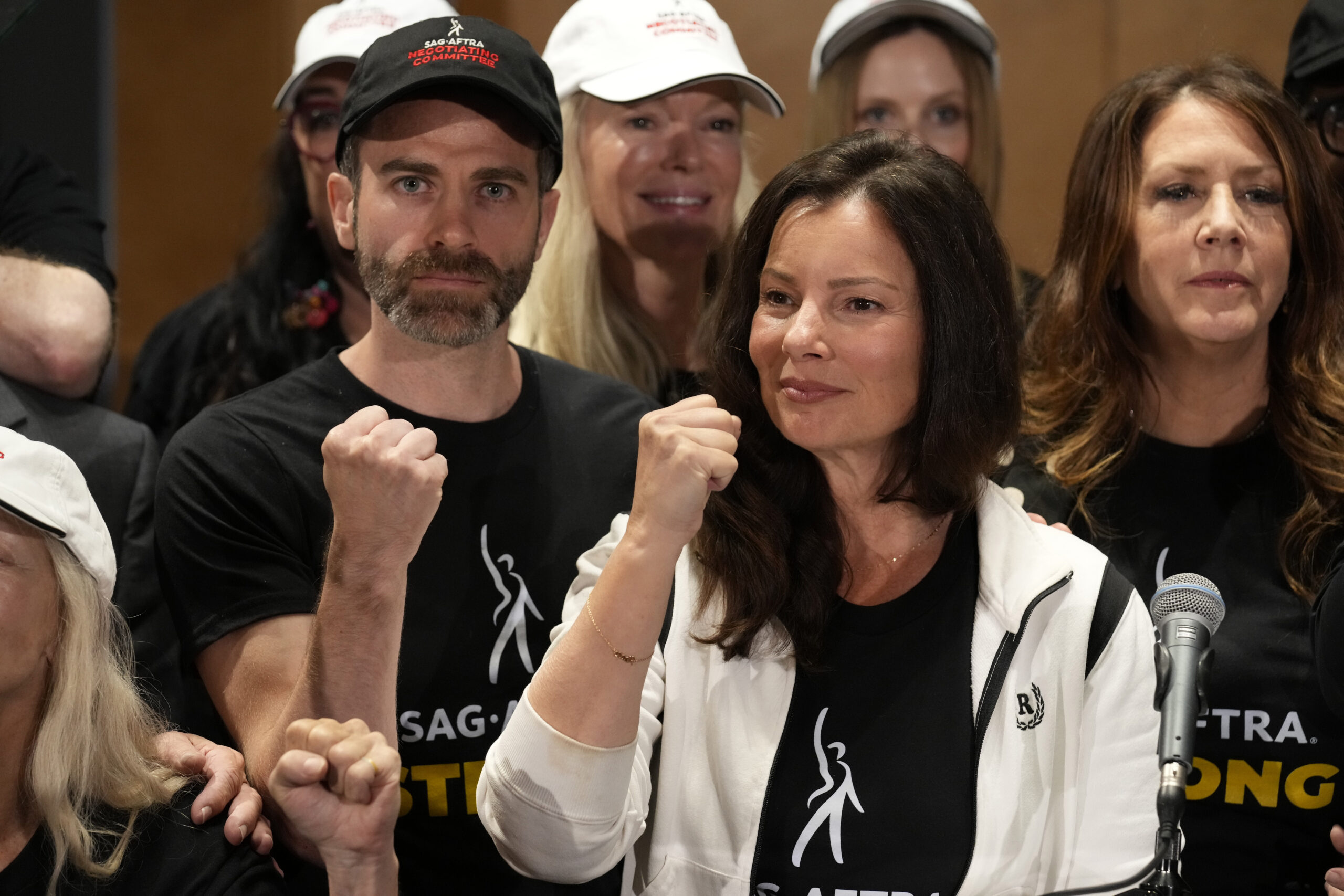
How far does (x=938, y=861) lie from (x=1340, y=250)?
134cm

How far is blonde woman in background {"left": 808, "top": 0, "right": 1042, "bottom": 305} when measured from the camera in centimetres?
316

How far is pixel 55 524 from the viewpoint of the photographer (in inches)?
68.1

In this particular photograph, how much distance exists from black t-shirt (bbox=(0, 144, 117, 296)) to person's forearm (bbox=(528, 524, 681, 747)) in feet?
4.53

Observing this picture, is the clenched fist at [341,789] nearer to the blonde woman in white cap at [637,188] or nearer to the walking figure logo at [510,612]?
the walking figure logo at [510,612]

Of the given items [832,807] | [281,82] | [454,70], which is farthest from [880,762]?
[281,82]

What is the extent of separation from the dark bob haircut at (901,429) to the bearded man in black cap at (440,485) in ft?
1.10

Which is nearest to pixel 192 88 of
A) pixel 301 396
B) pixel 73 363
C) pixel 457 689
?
pixel 73 363

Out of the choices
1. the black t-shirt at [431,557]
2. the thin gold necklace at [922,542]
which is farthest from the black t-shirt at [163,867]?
the thin gold necklace at [922,542]

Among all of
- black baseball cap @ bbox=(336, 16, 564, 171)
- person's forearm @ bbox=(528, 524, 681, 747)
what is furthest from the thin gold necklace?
black baseball cap @ bbox=(336, 16, 564, 171)

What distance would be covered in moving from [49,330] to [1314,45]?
236 centimetres

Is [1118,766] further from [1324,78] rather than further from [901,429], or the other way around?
[1324,78]

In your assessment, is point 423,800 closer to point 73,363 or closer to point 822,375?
point 822,375

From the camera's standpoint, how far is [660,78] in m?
2.83

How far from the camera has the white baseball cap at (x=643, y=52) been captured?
2.85 m
